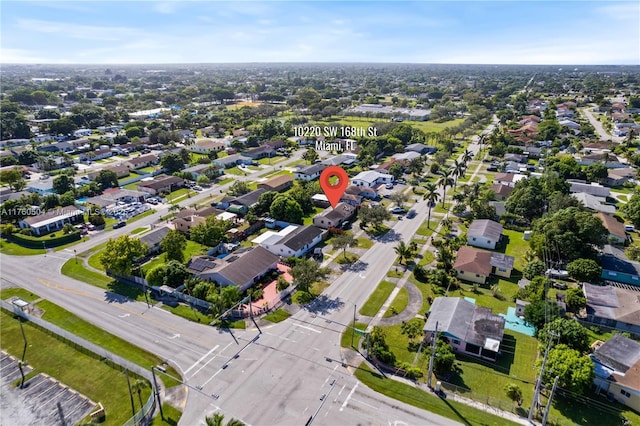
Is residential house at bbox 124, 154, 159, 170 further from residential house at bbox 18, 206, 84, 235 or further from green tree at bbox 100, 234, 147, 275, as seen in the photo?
green tree at bbox 100, 234, 147, 275

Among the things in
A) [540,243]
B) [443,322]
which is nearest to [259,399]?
[443,322]

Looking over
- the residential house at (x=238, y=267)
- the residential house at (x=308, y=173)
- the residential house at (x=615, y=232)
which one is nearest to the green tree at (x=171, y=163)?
the residential house at (x=308, y=173)

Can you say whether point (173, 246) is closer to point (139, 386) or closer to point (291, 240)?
point (291, 240)

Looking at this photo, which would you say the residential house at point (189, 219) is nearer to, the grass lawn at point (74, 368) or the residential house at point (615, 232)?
the grass lawn at point (74, 368)

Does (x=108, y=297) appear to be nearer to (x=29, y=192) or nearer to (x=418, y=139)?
(x=29, y=192)

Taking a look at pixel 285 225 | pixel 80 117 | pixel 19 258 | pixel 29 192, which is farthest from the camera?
pixel 80 117

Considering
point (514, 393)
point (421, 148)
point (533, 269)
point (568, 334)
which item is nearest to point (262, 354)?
Answer: point (514, 393)

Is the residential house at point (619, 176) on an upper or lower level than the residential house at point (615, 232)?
upper
